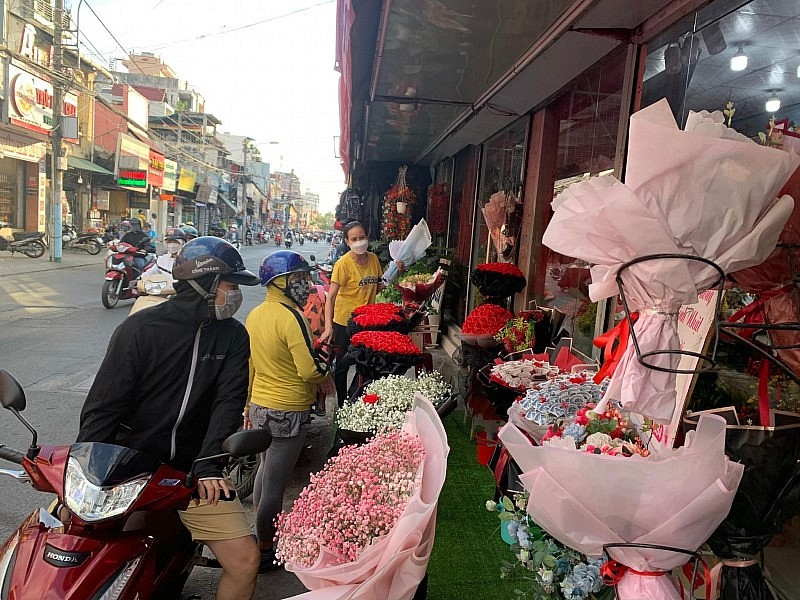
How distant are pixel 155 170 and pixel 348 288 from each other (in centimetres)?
3473

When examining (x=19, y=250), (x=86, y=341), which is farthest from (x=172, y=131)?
(x=86, y=341)

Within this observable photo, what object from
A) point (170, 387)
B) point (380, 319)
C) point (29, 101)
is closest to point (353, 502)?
point (170, 387)

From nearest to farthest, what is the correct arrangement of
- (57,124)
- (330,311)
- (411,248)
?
(330,311)
(411,248)
(57,124)

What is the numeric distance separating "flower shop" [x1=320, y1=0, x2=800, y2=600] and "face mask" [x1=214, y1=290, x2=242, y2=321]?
0.99m

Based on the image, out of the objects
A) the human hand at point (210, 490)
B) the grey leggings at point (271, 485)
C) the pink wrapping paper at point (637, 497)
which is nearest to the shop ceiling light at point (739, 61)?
the pink wrapping paper at point (637, 497)

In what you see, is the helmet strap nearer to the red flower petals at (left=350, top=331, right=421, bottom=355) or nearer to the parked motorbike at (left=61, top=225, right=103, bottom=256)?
the red flower petals at (left=350, top=331, right=421, bottom=355)

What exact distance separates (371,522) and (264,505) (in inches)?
79.1

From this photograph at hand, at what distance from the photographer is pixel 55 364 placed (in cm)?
742

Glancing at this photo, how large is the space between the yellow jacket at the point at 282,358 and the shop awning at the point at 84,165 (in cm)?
2738

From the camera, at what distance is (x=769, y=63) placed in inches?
109

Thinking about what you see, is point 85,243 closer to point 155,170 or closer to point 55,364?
point 155,170

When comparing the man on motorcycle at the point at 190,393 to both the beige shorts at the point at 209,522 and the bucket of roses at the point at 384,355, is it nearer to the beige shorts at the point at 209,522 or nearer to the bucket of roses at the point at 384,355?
the beige shorts at the point at 209,522

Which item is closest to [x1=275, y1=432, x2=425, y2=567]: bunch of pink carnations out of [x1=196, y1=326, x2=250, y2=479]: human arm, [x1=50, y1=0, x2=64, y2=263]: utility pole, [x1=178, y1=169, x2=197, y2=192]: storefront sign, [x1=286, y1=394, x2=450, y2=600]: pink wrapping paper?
[x1=286, y1=394, x2=450, y2=600]: pink wrapping paper

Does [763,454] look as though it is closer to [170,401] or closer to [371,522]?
[371,522]
